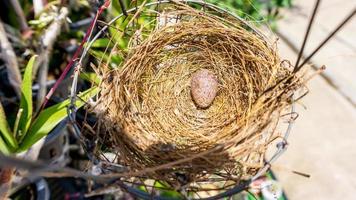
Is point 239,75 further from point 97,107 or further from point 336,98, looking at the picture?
point 336,98

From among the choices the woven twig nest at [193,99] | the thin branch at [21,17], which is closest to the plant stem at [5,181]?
the woven twig nest at [193,99]

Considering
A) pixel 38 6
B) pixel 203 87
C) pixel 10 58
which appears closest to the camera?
pixel 203 87

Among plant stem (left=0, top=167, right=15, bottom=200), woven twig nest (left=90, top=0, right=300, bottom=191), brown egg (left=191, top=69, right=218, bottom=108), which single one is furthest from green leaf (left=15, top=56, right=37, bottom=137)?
brown egg (left=191, top=69, right=218, bottom=108)

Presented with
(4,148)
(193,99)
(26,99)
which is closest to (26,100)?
(26,99)

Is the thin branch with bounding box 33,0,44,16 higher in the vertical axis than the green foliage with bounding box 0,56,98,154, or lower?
higher

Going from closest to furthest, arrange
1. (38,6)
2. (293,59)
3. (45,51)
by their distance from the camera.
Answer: (45,51) → (38,6) → (293,59)

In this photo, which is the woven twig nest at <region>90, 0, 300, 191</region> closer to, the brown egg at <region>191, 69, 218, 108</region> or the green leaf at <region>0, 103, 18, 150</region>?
the brown egg at <region>191, 69, 218, 108</region>

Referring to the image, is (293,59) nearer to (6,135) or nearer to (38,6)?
(38,6)
